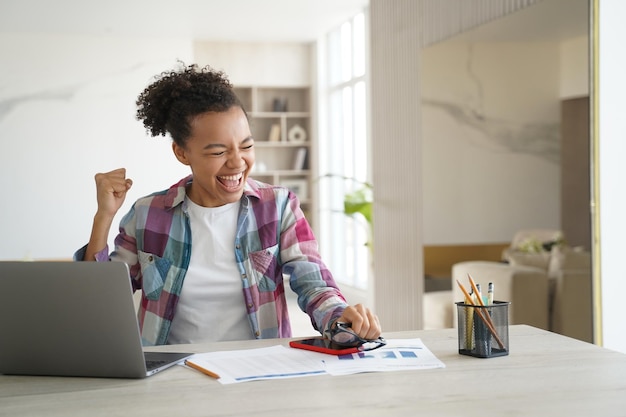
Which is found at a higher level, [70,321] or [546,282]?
[70,321]

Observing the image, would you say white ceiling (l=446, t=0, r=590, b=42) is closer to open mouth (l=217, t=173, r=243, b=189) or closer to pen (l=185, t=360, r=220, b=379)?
open mouth (l=217, t=173, r=243, b=189)

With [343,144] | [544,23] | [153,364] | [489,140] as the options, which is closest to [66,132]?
[343,144]

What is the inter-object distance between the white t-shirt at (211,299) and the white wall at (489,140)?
1.94 m

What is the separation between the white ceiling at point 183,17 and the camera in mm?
7188

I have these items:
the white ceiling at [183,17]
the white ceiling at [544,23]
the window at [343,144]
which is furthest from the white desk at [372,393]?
the window at [343,144]

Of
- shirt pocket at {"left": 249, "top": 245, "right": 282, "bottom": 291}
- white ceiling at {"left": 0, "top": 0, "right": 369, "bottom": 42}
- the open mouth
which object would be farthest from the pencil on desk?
white ceiling at {"left": 0, "top": 0, "right": 369, "bottom": 42}

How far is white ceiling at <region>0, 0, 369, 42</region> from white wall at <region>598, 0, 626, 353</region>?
4.19 metres

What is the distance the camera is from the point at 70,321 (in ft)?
4.70

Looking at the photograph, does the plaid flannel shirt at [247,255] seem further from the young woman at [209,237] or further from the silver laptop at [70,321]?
the silver laptop at [70,321]

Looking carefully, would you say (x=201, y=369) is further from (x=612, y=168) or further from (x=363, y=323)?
(x=612, y=168)

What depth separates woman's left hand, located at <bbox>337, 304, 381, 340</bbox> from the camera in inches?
63.6

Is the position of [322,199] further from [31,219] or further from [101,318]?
[101,318]

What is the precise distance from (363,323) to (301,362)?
15 centimetres

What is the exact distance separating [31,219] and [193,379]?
7408mm
